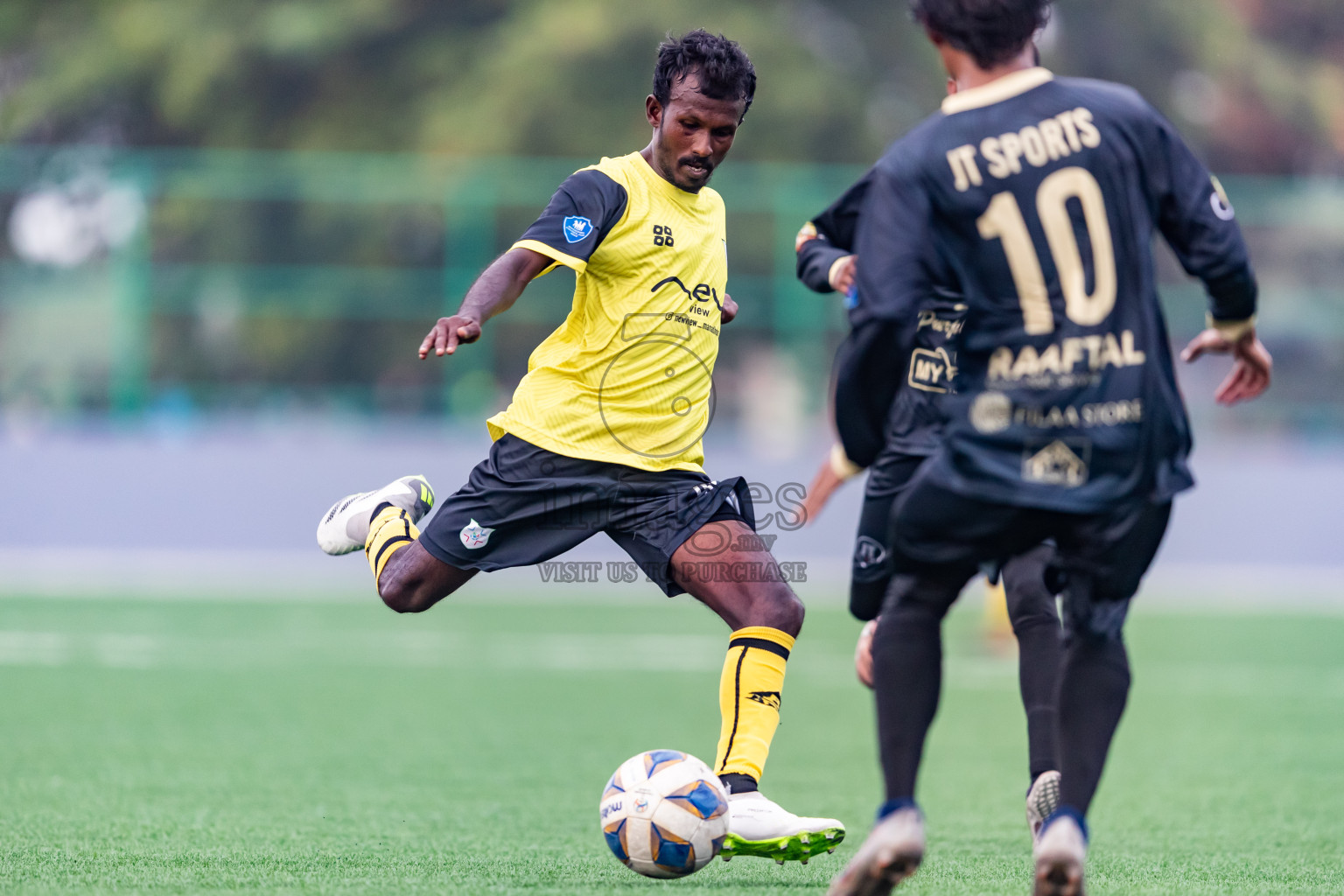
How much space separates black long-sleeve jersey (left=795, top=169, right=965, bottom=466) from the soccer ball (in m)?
1.01

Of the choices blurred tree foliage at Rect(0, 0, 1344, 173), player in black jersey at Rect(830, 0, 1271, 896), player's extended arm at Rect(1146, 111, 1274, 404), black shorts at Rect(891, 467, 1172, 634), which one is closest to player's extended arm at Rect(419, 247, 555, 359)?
player in black jersey at Rect(830, 0, 1271, 896)

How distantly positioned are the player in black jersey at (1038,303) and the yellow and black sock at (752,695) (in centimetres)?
103

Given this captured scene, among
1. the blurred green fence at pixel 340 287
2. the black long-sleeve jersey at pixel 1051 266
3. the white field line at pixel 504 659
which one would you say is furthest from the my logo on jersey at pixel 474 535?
the blurred green fence at pixel 340 287

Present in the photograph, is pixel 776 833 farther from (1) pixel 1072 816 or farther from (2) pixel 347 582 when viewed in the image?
(2) pixel 347 582

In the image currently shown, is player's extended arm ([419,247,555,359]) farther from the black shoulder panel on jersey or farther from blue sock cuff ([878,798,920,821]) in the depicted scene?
blue sock cuff ([878,798,920,821])

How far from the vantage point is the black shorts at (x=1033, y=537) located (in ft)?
11.1

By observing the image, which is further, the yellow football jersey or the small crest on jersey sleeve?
the yellow football jersey

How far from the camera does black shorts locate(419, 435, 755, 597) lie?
4.64 metres

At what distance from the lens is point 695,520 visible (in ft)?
15.1

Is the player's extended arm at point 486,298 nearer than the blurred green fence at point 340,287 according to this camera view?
Yes

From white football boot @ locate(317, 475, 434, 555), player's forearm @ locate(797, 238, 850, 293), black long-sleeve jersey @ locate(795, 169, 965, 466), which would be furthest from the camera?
white football boot @ locate(317, 475, 434, 555)

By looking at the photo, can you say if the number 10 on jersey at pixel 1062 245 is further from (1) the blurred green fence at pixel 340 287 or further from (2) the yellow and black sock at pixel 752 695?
(1) the blurred green fence at pixel 340 287

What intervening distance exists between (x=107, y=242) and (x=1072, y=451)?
13.3 metres

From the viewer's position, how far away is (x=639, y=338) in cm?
468
